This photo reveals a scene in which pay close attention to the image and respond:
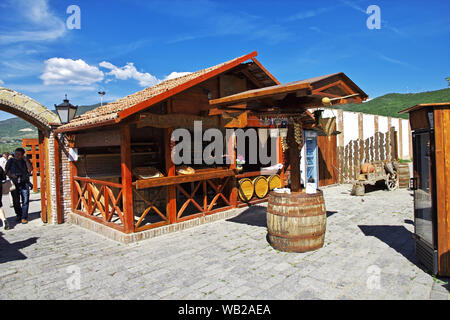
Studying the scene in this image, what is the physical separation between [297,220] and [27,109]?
698cm

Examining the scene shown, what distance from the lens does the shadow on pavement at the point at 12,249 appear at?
18.1ft

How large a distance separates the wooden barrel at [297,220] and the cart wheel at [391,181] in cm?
800

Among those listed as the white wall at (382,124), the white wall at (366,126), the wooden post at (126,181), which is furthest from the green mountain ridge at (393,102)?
the wooden post at (126,181)

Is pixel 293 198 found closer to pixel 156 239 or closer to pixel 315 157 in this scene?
pixel 156 239

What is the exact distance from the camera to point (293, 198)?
5.08m

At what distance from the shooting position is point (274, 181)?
9.95 metres

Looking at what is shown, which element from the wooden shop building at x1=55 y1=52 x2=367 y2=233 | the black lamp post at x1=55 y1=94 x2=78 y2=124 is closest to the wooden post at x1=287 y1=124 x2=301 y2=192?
the wooden shop building at x1=55 y1=52 x2=367 y2=233

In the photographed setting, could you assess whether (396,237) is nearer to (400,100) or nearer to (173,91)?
(173,91)

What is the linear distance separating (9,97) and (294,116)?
6.74 meters

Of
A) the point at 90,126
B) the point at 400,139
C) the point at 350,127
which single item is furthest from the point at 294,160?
the point at 400,139

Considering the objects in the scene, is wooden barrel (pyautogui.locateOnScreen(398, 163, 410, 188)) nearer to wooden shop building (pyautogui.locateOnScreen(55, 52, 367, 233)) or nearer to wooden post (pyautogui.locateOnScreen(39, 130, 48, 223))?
wooden shop building (pyautogui.locateOnScreen(55, 52, 367, 233))

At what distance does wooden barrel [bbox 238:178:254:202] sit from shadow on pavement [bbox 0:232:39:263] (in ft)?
16.8
